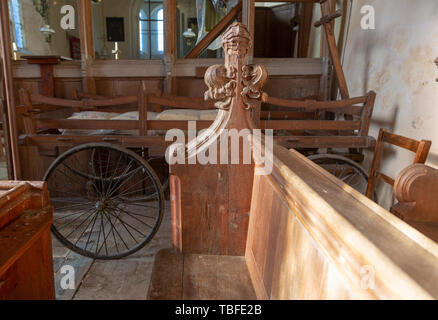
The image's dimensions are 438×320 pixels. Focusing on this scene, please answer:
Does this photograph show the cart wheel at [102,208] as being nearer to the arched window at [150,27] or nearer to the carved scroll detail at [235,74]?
the carved scroll detail at [235,74]

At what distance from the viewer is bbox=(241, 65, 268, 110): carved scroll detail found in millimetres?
1210

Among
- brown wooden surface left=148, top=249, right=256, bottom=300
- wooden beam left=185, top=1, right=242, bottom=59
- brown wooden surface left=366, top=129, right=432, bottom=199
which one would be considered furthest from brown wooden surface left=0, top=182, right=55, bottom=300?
wooden beam left=185, top=1, right=242, bottom=59

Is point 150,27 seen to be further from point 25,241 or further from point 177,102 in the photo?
A: point 25,241

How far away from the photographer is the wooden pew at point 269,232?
469 millimetres

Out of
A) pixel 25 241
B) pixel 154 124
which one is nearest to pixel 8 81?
pixel 154 124

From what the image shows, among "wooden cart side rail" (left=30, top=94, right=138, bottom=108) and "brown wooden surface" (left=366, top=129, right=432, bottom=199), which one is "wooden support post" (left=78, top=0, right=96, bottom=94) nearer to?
"wooden cart side rail" (left=30, top=94, right=138, bottom=108)

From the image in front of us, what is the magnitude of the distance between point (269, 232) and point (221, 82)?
57 centimetres

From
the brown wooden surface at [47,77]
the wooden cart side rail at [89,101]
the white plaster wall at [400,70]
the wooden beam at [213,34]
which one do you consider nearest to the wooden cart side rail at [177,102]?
the wooden cart side rail at [89,101]

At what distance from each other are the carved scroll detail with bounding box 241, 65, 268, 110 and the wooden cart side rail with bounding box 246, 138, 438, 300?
10.0 inches

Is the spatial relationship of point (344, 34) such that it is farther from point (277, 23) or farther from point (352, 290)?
point (352, 290)

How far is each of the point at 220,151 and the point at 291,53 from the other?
197 inches

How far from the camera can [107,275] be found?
226 cm
